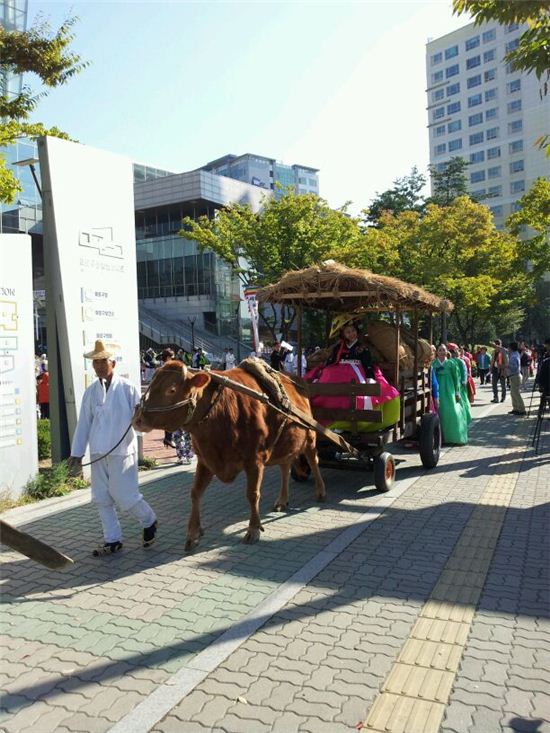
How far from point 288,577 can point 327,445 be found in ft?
9.28

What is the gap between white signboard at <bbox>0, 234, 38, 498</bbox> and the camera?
7.01 m

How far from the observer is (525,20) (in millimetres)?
4766

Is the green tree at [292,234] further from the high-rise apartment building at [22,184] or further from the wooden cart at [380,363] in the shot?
the high-rise apartment building at [22,184]

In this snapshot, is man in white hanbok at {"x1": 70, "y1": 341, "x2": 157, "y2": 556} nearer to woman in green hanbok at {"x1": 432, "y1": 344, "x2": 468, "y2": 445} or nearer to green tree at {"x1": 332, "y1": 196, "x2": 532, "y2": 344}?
woman in green hanbok at {"x1": 432, "y1": 344, "x2": 468, "y2": 445}

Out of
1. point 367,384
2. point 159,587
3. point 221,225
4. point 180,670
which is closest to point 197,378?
point 159,587

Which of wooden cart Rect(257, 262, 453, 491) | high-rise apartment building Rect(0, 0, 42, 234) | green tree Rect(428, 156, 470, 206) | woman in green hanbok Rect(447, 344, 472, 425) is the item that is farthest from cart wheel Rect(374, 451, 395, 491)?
green tree Rect(428, 156, 470, 206)

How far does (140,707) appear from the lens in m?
2.91

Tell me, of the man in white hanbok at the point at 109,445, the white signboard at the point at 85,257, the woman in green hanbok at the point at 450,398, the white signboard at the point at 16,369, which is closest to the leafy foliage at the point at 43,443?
the white signboard at the point at 85,257

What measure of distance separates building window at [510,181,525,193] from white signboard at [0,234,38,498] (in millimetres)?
82333

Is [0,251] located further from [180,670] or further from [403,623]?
[403,623]

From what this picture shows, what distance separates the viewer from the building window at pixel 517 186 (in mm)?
77188

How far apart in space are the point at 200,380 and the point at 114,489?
1.31m

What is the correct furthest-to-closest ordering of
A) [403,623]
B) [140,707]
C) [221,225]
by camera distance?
[221,225] → [403,623] → [140,707]

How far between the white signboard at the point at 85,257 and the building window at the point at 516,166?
8042 centimetres
